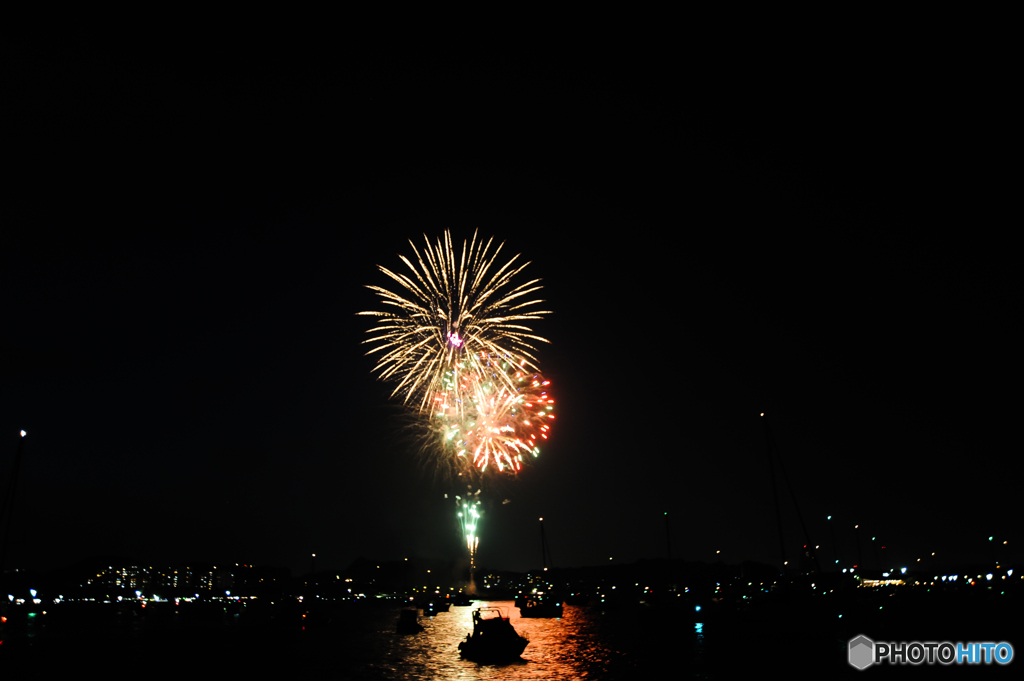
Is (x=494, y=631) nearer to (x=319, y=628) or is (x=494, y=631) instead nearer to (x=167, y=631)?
(x=319, y=628)

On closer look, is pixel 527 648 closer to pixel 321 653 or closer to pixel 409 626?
pixel 321 653

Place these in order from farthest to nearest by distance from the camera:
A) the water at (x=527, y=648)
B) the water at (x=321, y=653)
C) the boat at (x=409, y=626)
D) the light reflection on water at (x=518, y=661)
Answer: the boat at (x=409, y=626)
the water at (x=321, y=653)
the water at (x=527, y=648)
the light reflection on water at (x=518, y=661)

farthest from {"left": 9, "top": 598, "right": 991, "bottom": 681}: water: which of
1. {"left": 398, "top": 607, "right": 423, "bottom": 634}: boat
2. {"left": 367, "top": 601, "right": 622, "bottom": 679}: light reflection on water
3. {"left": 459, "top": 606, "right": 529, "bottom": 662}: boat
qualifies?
{"left": 398, "top": 607, "right": 423, "bottom": 634}: boat

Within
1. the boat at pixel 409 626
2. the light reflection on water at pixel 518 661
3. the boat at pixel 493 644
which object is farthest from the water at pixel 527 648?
the boat at pixel 409 626

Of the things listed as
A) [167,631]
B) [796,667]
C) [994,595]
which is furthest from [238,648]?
[994,595]

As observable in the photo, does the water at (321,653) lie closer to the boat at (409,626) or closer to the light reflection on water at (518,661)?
the light reflection on water at (518,661)

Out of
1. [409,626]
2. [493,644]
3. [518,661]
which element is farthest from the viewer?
[409,626]

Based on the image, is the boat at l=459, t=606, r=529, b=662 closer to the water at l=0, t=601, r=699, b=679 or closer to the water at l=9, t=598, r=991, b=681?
the water at l=0, t=601, r=699, b=679

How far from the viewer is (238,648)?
7081cm

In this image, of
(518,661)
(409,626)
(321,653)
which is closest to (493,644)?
(518,661)

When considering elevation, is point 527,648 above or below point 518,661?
below

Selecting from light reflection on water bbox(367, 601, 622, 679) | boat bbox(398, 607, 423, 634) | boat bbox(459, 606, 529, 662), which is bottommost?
boat bbox(398, 607, 423, 634)

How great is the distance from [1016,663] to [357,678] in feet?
142

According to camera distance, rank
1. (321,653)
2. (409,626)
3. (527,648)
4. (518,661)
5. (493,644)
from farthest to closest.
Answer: (409,626)
(321,653)
(527,648)
(493,644)
(518,661)
